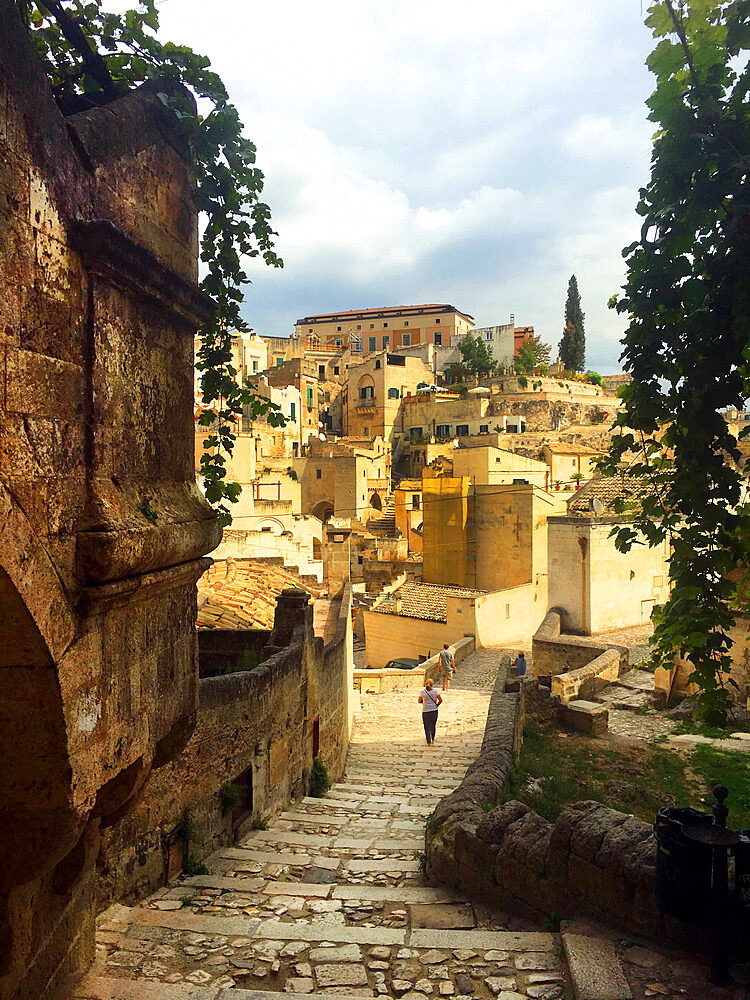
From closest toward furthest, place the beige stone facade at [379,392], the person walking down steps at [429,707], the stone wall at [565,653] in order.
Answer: the person walking down steps at [429,707] → the stone wall at [565,653] → the beige stone facade at [379,392]

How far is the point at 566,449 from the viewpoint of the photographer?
5369cm

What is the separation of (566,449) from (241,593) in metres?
41.6

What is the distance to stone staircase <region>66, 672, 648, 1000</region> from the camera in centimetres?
426

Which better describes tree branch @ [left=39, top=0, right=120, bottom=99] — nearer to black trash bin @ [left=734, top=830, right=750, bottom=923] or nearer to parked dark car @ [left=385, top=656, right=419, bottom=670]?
black trash bin @ [left=734, top=830, right=750, bottom=923]

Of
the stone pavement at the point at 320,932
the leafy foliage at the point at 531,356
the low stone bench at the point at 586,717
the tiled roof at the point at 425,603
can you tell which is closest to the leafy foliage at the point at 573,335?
the leafy foliage at the point at 531,356

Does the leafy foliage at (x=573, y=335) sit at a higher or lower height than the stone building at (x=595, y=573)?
higher

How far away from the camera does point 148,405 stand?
3.47 metres

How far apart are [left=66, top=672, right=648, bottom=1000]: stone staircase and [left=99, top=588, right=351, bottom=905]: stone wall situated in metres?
0.25

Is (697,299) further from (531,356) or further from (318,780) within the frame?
(531,356)

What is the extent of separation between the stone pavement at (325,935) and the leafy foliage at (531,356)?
6205 centimetres

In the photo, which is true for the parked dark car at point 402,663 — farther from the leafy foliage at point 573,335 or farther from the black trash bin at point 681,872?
the leafy foliage at point 573,335

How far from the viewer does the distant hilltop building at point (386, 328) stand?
81625 millimetres

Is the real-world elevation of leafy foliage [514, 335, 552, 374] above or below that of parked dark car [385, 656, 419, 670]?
above

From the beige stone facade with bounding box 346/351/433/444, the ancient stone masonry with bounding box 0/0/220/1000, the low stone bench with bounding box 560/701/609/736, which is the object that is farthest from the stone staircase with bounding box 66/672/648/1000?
the beige stone facade with bounding box 346/351/433/444
